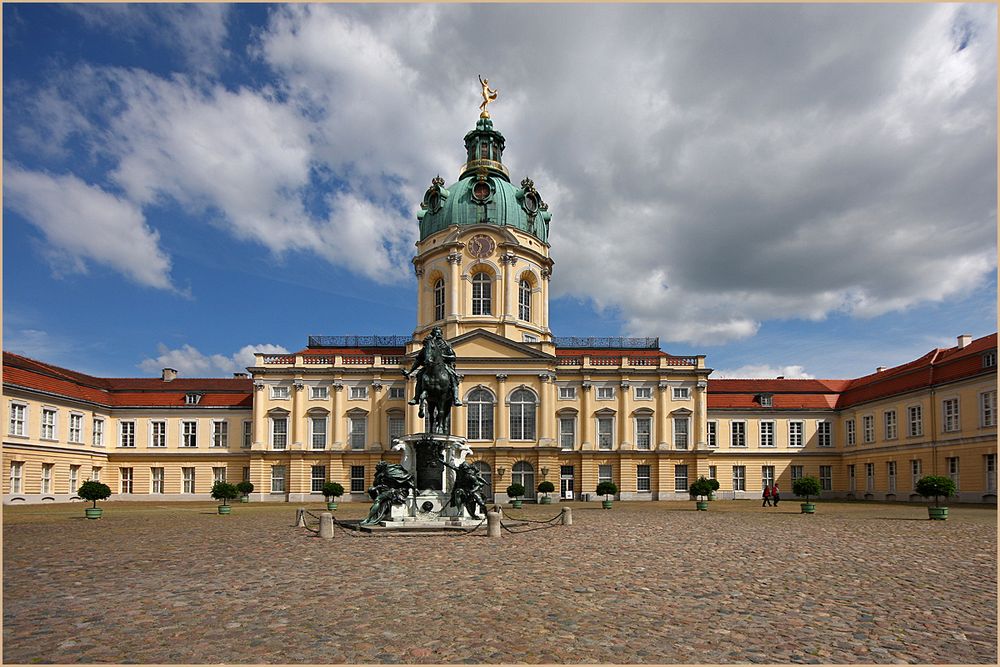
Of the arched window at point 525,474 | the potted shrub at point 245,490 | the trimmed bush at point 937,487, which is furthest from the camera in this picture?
the arched window at point 525,474

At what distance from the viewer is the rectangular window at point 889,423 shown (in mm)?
54438

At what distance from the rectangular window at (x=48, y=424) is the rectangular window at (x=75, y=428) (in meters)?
2.30

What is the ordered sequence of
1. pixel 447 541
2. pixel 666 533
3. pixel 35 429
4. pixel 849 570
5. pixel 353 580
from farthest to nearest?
pixel 35 429, pixel 666 533, pixel 447 541, pixel 849 570, pixel 353 580

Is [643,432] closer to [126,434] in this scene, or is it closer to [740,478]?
[740,478]

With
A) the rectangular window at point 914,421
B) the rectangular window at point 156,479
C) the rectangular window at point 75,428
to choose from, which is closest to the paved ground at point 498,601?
the rectangular window at point 914,421

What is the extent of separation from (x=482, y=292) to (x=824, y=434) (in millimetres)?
32736

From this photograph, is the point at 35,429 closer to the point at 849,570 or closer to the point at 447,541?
the point at 447,541

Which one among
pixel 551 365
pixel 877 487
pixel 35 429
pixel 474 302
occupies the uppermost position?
pixel 474 302

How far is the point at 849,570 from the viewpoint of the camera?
14320 mm

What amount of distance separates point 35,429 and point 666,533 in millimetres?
45899

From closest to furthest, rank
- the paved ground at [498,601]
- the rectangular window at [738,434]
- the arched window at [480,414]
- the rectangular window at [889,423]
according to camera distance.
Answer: the paved ground at [498,601] → the rectangular window at [889,423] → the arched window at [480,414] → the rectangular window at [738,434]

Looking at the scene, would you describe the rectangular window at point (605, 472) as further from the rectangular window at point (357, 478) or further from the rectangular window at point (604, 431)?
the rectangular window at point (357, 478)

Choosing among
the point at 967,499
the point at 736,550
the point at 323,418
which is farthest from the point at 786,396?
the point at 736,550

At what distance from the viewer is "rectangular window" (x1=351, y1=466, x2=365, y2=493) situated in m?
58.4
